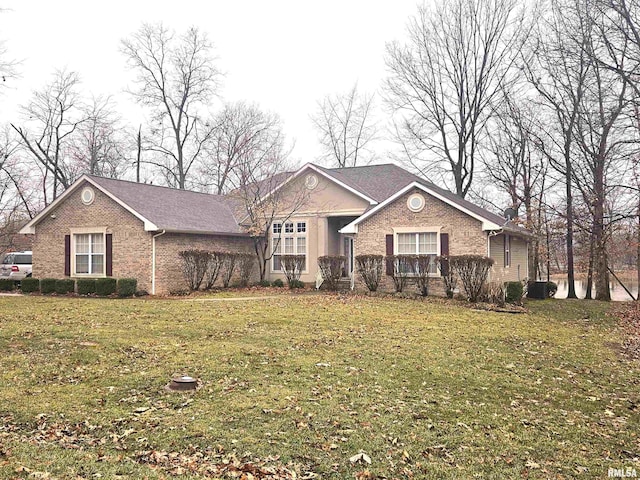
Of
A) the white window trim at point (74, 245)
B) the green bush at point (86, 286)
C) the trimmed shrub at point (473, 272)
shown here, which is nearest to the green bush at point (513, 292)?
the trimmed shrub at point (473, 272)

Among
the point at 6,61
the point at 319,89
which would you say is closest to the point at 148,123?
the point at 319,89

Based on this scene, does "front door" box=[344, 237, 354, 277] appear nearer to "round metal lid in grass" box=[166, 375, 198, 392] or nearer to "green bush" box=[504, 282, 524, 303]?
"green bush" box=[504, 282, 524, 303]

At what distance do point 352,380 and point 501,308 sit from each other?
10860mm

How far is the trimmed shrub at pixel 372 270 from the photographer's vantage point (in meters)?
20.9

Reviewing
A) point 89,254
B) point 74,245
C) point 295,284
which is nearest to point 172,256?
point 89,254

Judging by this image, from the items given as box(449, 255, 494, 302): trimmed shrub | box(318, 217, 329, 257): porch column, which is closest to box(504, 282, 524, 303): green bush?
box(449, 255, 494, 302): trimmed shrub

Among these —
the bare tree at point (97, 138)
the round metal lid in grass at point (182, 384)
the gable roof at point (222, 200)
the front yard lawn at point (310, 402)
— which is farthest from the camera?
the bare tree at point (97, 138)

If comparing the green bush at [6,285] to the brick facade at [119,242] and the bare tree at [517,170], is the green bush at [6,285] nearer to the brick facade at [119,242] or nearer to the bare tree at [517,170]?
the brick facade at [119,242]

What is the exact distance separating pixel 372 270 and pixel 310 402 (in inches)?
570

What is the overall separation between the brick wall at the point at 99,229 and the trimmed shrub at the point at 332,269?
6760mm

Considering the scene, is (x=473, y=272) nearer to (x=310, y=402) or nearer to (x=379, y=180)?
(x=379, y=180)

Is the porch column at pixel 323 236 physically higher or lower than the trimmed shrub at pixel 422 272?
higher

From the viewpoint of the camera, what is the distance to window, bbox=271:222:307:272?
84.0 ft

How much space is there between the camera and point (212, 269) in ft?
75.8
